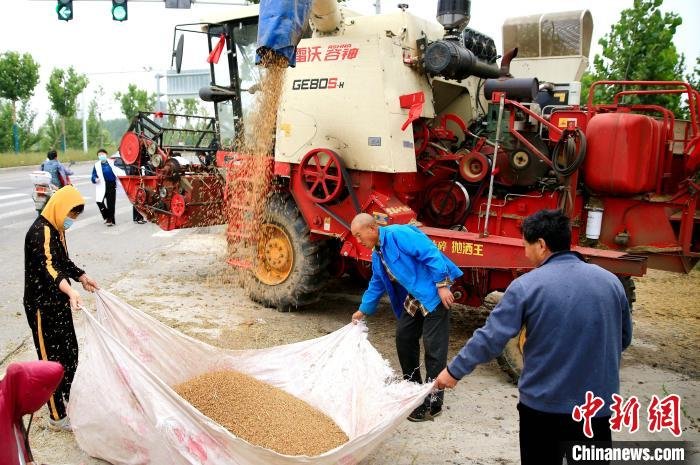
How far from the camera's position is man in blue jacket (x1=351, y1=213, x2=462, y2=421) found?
12.1 feet

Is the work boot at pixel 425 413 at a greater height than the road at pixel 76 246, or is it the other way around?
the road at pixel 76 246

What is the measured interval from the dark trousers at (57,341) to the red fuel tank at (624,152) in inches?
157

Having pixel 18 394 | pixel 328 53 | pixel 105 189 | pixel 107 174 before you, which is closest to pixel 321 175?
pixel 328 53

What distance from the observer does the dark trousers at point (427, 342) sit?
12.5ft

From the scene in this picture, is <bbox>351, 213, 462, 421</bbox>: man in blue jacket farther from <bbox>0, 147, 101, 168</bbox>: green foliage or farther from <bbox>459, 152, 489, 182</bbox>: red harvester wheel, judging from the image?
<bbox>0, 147, 101, 168</bbox>: green foliage

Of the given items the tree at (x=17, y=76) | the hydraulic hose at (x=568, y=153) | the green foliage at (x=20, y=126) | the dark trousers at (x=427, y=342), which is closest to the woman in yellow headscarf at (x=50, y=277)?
the dark trousers at (x=427, y=342)

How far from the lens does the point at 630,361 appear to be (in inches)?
202

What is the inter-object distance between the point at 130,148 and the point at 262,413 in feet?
16.7

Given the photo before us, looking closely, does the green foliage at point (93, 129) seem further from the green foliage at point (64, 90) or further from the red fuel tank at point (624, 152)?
the red fuel tank at point (624, 152)

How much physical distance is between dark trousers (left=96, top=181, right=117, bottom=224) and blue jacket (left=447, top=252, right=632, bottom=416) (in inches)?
415

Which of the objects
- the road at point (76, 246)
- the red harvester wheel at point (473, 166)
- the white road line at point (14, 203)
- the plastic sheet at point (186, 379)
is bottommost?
the road at point (76, 246)

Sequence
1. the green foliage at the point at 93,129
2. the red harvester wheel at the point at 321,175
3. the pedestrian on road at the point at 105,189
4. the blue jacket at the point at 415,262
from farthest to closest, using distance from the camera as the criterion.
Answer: the green foliage at the point at 93,129 → the pedestrian on road at the point at 105,189 → the red harvester wheel at the point at 321,175 → the blue jacket at the point at 415,262

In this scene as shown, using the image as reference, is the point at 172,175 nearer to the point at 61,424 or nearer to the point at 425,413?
the point at 61,424

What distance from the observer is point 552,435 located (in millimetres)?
2365
